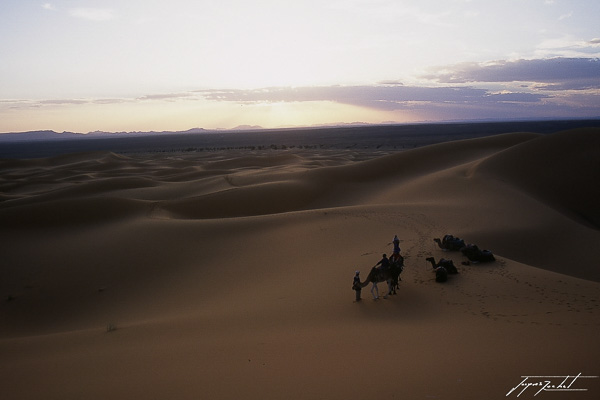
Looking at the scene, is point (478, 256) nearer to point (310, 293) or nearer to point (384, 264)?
point (384, 264)

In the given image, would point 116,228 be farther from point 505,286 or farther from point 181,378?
point 505,286

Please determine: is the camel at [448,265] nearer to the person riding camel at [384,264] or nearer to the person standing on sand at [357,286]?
the person riding camel at [384,264]

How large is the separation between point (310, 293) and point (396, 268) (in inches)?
68.6

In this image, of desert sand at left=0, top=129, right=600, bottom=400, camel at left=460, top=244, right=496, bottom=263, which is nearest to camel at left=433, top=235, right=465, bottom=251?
desert sand at left=0, top=129, right=600, bottom=400

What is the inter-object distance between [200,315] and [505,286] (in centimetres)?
536

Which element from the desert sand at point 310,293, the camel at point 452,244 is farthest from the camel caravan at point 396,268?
the desert sand at point 310,293

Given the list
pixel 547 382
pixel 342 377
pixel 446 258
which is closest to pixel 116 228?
pixel 446 258

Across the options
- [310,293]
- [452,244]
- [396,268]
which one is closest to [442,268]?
[396,268]

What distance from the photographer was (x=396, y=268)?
7.12 m

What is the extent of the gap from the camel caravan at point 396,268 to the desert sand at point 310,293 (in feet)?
0.65

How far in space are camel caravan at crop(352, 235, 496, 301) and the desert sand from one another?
20 cm

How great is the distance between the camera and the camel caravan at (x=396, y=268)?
23.3 ft

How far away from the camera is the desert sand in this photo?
4531mm

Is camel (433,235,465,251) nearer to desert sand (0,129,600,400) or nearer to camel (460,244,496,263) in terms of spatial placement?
desert sand (0,129,600,400)
